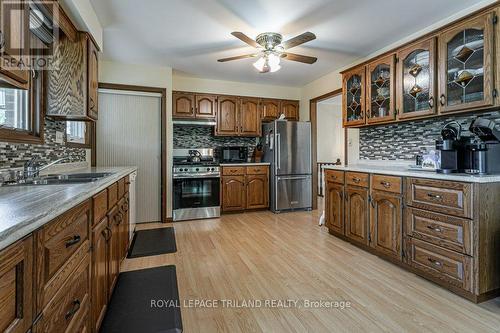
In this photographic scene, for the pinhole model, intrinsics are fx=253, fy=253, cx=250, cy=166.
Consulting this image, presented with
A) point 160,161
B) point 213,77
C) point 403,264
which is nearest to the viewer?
point 403,264

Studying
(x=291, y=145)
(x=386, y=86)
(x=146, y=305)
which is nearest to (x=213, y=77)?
(x=291, y=145)

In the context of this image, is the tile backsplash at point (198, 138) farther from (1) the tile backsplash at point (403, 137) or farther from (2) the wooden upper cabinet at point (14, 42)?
(2) the wooden upper cabinet at point (14, 42)

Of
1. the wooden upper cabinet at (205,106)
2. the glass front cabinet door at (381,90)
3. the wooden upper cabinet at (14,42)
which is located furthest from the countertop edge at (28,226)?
the wooden upper cabinet at (205,106)

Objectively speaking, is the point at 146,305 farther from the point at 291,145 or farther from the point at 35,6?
the point at 291,145

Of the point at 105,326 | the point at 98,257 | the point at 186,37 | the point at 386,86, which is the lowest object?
the point at 105,326

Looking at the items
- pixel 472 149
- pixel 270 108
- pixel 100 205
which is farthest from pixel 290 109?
pixel 100 205

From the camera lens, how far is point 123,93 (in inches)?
150

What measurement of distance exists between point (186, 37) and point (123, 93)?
1516mm

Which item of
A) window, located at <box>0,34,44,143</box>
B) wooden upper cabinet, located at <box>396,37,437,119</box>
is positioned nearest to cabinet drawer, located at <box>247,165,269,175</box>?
wooden upper cabinet, located at <box>396,37,437,119</box>

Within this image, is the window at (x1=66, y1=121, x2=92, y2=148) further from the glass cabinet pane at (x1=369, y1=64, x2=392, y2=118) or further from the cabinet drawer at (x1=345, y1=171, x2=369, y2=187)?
the glass cabinet pane at (x1=369, y1=64, x2=392, y2=118)

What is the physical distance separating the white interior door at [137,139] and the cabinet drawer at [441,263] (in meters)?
3.47

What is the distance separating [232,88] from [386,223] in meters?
3.45

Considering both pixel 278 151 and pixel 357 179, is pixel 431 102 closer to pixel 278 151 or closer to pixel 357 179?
pixel 357 179

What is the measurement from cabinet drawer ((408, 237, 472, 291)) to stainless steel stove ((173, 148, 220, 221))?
2.82m
